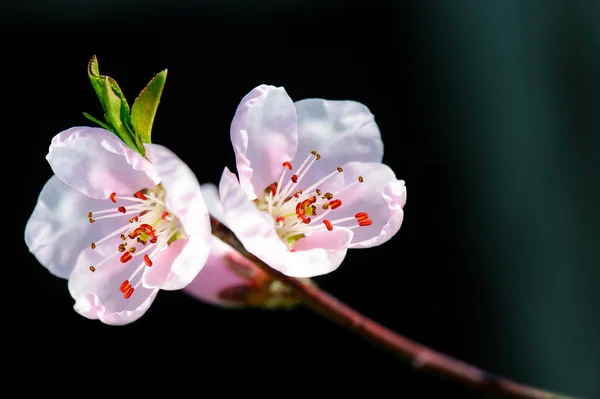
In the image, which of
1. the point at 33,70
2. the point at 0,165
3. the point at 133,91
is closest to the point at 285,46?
the point at 133,91

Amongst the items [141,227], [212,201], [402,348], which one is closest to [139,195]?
[141,227]

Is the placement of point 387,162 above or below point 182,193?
below

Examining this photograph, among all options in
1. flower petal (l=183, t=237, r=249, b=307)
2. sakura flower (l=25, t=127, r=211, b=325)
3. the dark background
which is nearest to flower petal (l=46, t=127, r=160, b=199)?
sakura flower (l=25, t=127, r=211, b=325)

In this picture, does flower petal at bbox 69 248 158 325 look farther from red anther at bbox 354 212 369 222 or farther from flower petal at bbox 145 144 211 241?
red anther at bbox 354 212 369 222

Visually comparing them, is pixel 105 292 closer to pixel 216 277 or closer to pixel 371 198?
pixel 216 277

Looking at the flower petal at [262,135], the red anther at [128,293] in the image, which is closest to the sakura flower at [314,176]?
the flower petal at [262,135]

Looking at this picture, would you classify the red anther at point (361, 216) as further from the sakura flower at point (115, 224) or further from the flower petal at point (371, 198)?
the sakura flower at point (115, 224)
